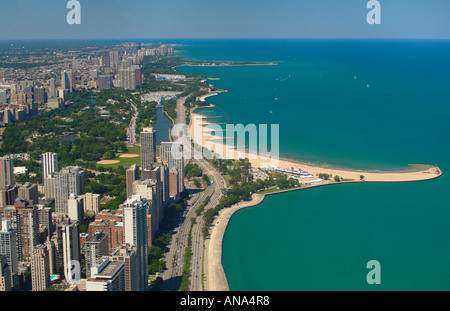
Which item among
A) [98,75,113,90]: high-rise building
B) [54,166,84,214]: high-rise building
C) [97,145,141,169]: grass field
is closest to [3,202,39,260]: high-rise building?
[54,166,84,214]: high-rise building

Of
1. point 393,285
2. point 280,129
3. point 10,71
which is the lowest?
point 393,285

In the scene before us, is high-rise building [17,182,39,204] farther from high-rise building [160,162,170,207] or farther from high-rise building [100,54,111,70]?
high-rise building [100,54,111,70]

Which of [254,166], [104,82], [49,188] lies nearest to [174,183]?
[49,188]

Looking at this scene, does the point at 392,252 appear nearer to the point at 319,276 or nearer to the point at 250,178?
the point at 319,276

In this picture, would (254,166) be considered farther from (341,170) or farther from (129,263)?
(129,263)
